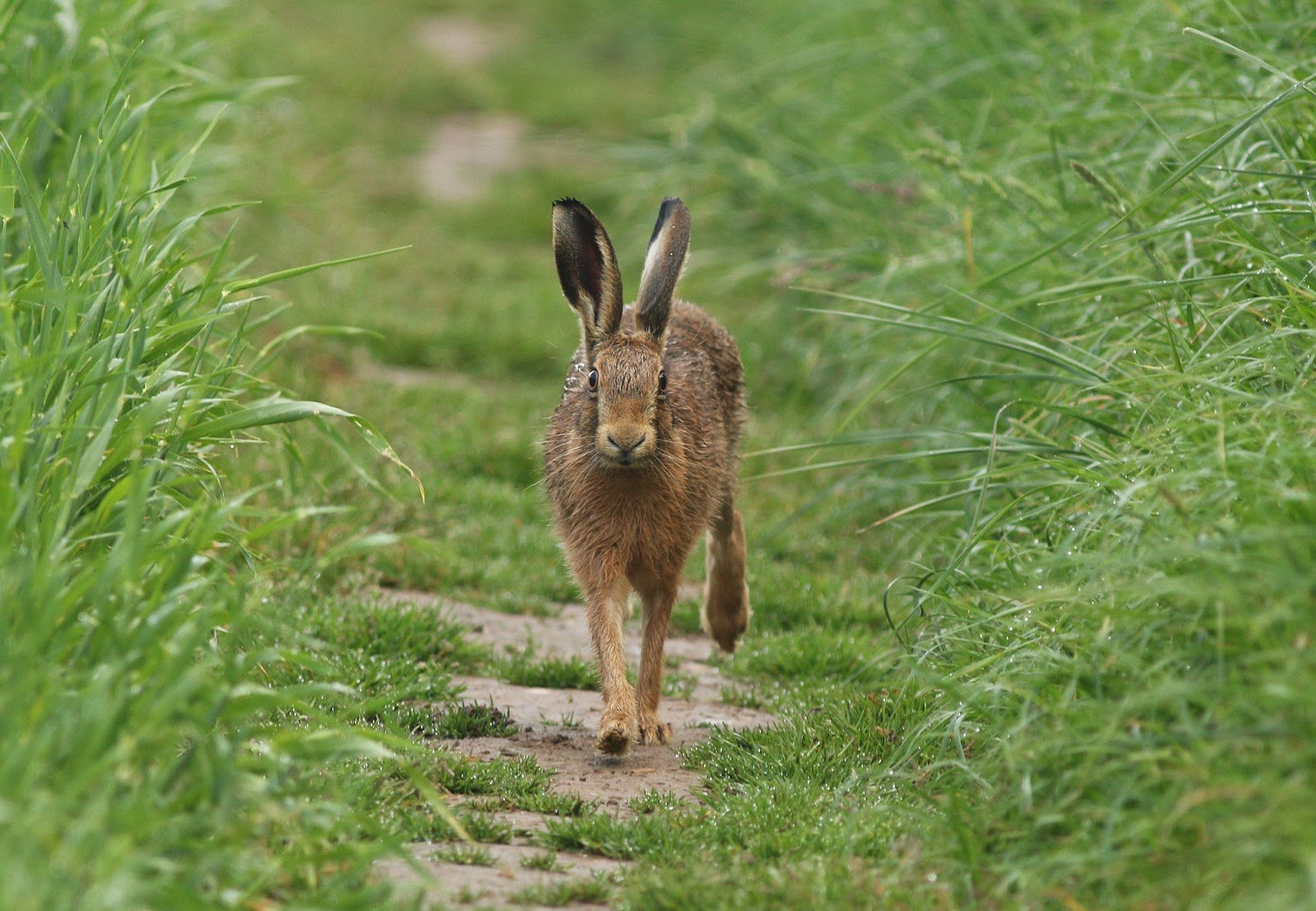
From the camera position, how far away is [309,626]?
17.4ft

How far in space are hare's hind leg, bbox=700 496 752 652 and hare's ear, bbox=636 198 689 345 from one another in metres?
0.91


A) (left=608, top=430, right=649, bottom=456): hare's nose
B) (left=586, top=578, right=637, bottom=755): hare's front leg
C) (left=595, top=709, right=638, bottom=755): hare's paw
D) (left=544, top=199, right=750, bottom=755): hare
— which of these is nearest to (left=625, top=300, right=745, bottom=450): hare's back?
(left=544, top=199, right=750, bottom=755): hare

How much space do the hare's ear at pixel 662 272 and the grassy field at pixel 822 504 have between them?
0.69 metres

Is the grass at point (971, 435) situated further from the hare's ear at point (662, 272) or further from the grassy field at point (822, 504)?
the hare's ear at point (662, 272)

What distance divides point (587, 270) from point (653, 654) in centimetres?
133

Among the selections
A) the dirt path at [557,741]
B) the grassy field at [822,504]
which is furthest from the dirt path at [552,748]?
the grassy field at [822,504]

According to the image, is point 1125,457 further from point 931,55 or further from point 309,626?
point 931,55

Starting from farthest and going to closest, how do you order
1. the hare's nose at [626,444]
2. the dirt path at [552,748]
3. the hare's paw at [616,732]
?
the hare's nose at [626,444]
the hare's paw at [616,732]
the dirt path at [552,748]

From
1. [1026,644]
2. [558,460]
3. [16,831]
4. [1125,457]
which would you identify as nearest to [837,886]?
[1026,644]

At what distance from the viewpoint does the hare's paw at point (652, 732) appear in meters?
5.05

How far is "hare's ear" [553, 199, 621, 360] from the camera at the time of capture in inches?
205

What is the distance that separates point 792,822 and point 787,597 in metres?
2.24

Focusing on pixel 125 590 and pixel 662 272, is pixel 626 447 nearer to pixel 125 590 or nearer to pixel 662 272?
pixel 662 272

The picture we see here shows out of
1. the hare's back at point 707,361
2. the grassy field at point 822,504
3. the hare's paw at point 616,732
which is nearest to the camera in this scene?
the grassy field at point 822,504
